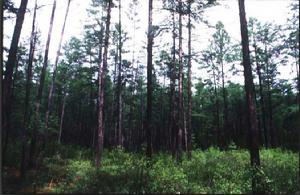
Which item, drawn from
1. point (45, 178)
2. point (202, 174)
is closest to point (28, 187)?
point (45, 178)

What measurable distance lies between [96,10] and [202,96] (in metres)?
30.9

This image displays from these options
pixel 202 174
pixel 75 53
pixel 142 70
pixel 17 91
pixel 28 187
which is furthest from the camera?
pixel 142 70

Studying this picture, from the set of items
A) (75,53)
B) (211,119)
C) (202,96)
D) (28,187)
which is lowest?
(28,187)

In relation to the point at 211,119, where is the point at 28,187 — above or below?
Result: below

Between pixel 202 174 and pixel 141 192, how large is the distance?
3621 millimetres

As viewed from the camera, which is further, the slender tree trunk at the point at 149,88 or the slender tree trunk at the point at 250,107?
the slender tree trunk at the point at 149,88

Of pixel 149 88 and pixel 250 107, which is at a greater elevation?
pixel 149 88

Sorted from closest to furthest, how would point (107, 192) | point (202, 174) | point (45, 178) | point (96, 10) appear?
1. point (107, 192)
2. point (202, 174)
3. point (45, 178)
4. point (96, 10)

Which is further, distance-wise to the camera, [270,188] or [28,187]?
[28,187]

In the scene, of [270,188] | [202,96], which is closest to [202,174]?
[270,188]

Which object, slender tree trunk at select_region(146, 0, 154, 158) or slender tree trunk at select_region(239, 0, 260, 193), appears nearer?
slender tree trunk at select_region(239, 0, 260, 193)

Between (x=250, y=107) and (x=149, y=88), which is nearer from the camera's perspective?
(x=250, y=107)

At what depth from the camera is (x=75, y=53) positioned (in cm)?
4066

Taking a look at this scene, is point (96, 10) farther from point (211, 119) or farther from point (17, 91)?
point (211, 119)
